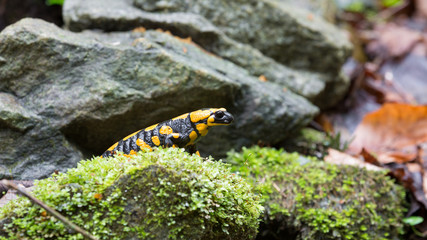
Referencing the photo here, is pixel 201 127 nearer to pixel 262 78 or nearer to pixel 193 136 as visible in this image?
pixel 193 136

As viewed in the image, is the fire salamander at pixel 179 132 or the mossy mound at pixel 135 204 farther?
the fire salamander at pixel 179 132

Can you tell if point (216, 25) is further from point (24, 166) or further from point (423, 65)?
point (423, 65)

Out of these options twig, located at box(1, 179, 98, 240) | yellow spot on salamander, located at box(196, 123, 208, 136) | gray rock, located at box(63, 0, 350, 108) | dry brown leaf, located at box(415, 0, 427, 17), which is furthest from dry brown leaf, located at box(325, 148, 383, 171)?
dry brown leaf, located at box(415, 0, 427, 17)

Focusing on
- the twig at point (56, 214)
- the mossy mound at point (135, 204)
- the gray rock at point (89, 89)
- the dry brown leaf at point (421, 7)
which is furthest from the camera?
the dry brown leaf at point (421, 7)

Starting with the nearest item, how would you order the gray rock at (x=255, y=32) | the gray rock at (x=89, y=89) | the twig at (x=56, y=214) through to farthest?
1. the twig at (x=56, y=214)
2. the gray rock at (x=89, y=89)
3. the gray rock at (x=255, y=32)

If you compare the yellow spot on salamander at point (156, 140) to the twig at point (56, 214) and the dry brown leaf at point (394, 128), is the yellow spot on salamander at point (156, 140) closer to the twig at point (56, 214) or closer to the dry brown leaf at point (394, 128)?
the twig at point (56, 214)

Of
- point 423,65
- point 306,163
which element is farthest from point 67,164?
point 423,65

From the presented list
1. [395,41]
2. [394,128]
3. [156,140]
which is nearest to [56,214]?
[156,140]

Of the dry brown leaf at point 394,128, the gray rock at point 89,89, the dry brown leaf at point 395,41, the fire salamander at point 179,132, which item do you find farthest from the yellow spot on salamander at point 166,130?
the dry brown leaf at point 395,41

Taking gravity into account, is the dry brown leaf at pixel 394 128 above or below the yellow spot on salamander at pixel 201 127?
below
